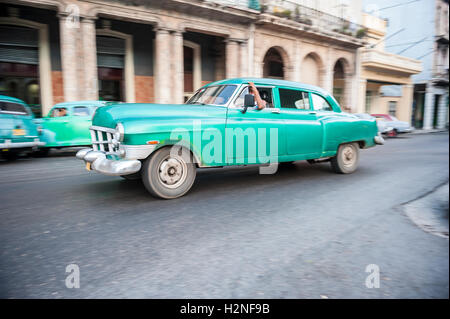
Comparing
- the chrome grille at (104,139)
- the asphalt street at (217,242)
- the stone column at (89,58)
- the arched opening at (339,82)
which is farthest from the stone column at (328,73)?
the chrome grille at (104,139)

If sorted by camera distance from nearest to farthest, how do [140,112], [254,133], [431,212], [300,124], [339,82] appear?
[431,212] → [140,112] → [254,133] → [300,124] → [339,82]

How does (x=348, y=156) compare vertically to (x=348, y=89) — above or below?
below

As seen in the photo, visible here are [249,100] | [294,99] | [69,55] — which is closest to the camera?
[249,100]

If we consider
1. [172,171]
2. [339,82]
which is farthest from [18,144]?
[339,82]

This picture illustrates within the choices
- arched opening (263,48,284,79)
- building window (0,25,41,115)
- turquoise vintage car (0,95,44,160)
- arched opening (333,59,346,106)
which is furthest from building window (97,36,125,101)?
arched opening (333,59,346,106)

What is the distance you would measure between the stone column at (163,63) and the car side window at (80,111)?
15.0ft

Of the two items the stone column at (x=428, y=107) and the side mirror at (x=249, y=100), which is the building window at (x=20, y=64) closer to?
the side mirror at (x=249, y=100)

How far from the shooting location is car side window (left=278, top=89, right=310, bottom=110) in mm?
5688

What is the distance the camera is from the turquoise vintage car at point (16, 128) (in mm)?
8258

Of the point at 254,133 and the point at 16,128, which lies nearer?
the point at 254,133

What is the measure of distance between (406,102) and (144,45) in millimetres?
26552

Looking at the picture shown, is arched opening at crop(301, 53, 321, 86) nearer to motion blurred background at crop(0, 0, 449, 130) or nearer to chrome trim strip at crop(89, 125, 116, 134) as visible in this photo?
motion blurred background at crop(0, 0, 449, 130)

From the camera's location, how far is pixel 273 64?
22328 millimetres

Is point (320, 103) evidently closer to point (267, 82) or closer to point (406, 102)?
point (267, 82)
